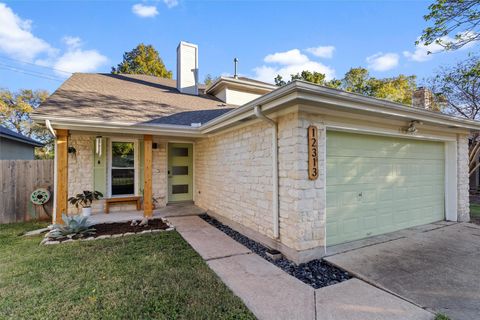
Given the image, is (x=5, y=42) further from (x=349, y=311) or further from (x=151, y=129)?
(x=349, y=311)

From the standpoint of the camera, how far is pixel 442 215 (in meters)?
6.04

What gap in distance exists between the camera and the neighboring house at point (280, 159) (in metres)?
3.74

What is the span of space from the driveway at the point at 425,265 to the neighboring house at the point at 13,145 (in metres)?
14.4

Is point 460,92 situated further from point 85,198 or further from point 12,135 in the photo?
point 12,135

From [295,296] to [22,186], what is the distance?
7.97 m

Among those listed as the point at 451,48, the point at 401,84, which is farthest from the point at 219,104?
the point at 401,84

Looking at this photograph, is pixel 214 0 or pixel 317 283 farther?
pixel 214 0

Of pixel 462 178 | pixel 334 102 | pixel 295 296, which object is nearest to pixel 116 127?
pixel 334 102

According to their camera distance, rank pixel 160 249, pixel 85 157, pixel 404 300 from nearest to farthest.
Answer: pixel 404 300 < pixel 160 249 < pixel 85 157

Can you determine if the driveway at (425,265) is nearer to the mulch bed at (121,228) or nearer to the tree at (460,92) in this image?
the mulch bed at (121,228)

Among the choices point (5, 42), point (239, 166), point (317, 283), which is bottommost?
point (317, 283)

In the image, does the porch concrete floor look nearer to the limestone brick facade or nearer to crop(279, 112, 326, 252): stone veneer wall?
the limestone brick facade

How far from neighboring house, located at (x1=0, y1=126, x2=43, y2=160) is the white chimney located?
27.5 ft

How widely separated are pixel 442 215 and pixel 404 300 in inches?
192
